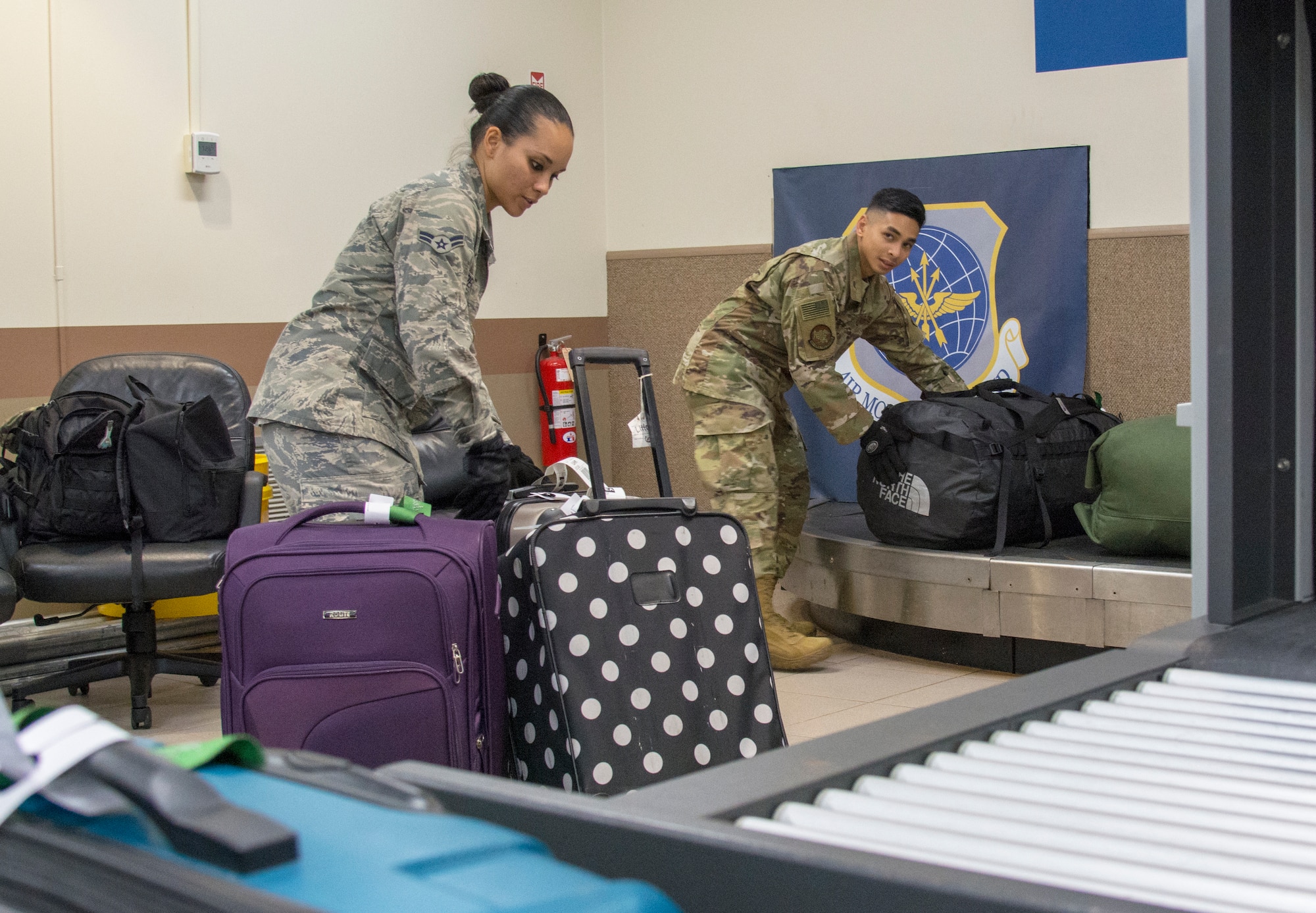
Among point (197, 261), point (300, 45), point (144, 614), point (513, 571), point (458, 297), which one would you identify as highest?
point (300, 45)

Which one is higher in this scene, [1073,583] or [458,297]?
[458,297]

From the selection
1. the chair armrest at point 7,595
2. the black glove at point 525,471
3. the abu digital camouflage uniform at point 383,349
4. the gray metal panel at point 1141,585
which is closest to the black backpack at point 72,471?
the chair armrest at point 7,595

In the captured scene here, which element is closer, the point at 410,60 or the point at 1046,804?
the point at 1046,804

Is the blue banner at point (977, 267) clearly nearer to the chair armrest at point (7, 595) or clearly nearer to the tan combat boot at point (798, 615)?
the tan combat boot at point (798, 615)

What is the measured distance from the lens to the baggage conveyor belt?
3615mm

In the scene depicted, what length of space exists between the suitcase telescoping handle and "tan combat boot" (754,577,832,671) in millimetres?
1059

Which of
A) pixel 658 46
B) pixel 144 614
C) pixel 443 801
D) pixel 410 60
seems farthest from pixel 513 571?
pixel 658 46

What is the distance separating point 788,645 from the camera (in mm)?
4051

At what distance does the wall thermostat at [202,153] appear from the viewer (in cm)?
475

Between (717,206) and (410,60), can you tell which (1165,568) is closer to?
(717,206)

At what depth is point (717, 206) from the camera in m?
6.47

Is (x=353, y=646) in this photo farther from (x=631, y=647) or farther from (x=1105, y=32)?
(x=1105, y=32)

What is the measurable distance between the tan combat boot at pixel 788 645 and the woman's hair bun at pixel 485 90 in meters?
1.94

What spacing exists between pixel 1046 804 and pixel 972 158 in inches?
202
